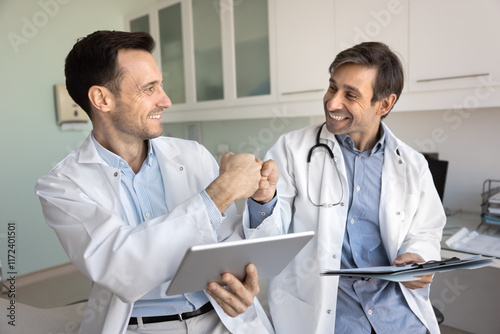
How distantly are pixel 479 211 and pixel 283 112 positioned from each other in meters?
1.20

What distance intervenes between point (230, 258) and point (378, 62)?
90 centimetres

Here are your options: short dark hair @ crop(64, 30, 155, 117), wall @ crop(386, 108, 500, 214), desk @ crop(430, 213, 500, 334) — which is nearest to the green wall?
wall @ crop(386, 108, 500, 214)

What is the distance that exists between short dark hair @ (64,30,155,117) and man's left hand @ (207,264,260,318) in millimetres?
638

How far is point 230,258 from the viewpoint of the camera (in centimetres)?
86

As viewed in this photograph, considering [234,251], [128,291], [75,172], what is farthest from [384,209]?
[75,172]

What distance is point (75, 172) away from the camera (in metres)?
1.11

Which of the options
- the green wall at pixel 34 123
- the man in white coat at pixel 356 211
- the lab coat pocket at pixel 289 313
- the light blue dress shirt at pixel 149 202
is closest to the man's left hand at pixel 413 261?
the man in white coat at pixel 356 211

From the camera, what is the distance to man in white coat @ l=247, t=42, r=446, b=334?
1273mm

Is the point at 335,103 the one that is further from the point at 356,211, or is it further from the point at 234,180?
the point at 234,180

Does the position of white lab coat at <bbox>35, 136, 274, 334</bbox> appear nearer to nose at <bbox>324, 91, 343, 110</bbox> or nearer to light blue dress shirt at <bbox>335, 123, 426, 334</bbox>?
light blue dress shirt at <bbox>335, 123, 426, 334</bbox>

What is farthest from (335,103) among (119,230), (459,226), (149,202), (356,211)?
(459,226)

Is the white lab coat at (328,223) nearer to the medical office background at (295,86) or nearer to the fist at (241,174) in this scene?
the fist at (241,174)

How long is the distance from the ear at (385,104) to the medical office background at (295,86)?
1.44ft

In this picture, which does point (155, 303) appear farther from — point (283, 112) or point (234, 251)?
point (283, 112)
